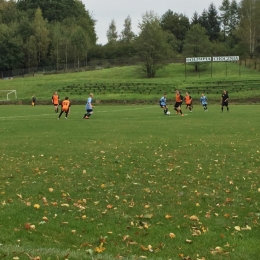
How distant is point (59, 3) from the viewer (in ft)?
409

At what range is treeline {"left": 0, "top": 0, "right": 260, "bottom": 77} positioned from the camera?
263ft

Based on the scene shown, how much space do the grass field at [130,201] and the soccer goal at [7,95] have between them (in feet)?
162

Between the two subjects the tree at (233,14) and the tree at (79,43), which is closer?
the tree at (79,43)

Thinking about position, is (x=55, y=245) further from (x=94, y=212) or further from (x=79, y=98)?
(x=79, y=98)

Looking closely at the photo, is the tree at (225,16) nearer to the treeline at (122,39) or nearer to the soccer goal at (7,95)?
the treeline at (122,39)

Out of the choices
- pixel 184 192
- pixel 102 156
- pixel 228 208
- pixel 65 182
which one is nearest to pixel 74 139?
pixel 102 156

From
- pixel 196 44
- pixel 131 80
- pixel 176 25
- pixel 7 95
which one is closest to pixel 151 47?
pixel 131 80

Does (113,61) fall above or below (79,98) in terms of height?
above

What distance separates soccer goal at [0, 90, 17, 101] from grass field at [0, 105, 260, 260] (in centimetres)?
4942

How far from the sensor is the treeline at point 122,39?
80125mm

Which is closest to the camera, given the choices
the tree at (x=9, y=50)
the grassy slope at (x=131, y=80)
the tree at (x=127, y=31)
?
the grassy slope at (x=131, y=80)

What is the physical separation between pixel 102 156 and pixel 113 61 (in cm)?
9134

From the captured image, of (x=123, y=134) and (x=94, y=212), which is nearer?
(x=94, y=212)

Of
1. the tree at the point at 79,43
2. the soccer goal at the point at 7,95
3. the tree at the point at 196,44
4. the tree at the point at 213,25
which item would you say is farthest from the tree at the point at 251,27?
the soccer goal at the point at 7,95
